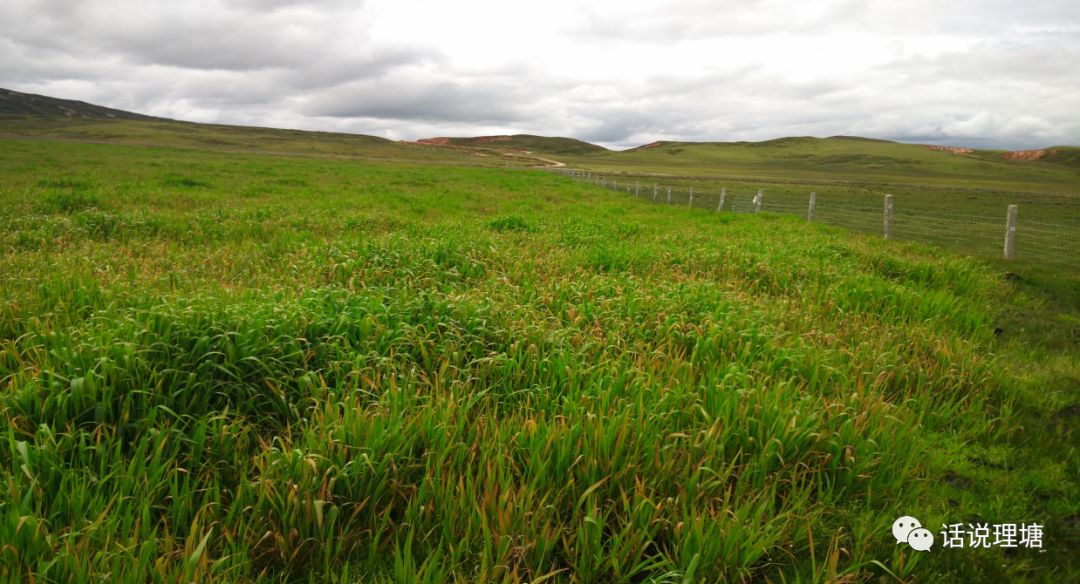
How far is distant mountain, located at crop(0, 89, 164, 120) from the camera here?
464 ft

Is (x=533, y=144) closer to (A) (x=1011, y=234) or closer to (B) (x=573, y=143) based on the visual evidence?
(B) (x=573, y=143)

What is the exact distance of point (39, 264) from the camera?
6.62 m

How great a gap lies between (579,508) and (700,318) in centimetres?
342

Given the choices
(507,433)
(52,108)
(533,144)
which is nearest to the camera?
(507,433)

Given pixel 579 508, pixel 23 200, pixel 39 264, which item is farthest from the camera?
pixel 23 200

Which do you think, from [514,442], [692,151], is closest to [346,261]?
[514,442]

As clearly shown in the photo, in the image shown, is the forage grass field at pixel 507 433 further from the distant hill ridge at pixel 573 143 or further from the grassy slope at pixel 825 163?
the distant hill ridge at pixel 573 143

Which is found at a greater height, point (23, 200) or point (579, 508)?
point (23, 200)

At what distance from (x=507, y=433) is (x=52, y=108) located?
204 m

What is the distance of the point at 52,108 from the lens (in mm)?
151875

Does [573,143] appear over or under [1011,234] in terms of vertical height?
over

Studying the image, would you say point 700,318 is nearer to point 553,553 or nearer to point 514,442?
point 514,442

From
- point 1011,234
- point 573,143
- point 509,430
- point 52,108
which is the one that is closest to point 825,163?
point 573,143

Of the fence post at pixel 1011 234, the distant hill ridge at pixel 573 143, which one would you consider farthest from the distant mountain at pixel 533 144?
the fence post at pixel 1011 234
